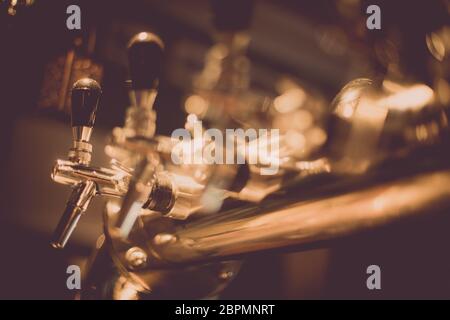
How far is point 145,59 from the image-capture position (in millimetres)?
778

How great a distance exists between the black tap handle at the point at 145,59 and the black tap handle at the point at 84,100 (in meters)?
0.08

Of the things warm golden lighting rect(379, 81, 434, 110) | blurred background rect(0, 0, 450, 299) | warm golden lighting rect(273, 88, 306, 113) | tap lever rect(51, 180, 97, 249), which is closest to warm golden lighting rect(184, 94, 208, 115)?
blurred background rect(0, 0, 450, 299)

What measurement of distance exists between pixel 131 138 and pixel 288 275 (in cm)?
127

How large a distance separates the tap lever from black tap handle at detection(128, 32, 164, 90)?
8.2 inches

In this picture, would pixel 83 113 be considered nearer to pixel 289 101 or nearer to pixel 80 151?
pixel 80 151

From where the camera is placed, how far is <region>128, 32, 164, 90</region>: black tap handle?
2.53ft

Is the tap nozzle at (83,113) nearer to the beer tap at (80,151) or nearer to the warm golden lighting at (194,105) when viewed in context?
the beer tap at (80,151)

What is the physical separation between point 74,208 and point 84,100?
0.16 metres

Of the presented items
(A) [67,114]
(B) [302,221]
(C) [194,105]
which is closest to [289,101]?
(C) [194,105]

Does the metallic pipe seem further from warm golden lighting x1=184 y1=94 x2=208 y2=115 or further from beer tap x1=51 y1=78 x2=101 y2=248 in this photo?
warm golden lighting x1=184 y1=94 x2=208 y2=115

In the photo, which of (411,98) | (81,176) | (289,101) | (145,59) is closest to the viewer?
(411,98)

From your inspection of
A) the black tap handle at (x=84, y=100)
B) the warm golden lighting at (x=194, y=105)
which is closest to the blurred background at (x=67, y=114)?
the warm golden lighting at (x=194, y=105)

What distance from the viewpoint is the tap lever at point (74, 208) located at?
68cm

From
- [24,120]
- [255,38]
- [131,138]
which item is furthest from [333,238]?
[255,38]
